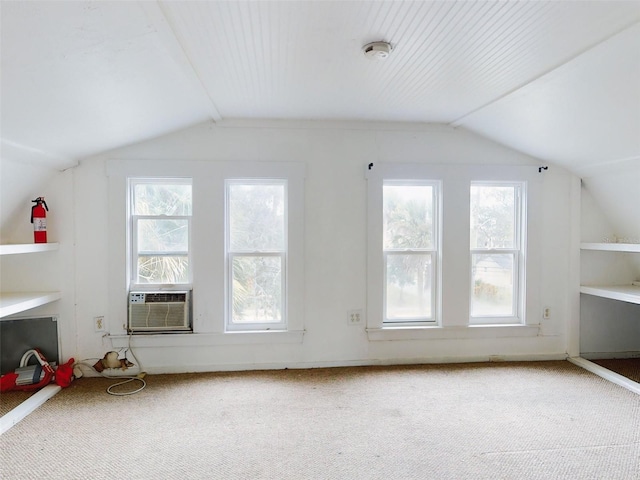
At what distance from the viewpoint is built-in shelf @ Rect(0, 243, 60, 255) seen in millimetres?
2412

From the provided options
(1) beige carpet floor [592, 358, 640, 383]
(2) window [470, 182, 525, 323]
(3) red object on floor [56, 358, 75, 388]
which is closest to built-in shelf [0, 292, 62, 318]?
(3) red object on floor [56, 358, 75, 388]

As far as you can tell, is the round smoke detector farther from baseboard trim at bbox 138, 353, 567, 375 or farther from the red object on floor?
the red object on floor

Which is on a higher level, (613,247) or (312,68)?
(312,68)

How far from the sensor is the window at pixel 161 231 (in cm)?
316

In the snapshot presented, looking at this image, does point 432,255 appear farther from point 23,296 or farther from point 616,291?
point 23,296

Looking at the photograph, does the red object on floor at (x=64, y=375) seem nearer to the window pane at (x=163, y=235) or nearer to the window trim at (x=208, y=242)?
the window trim at (x=208, y=242)

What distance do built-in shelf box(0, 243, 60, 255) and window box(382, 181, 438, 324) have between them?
288 cm

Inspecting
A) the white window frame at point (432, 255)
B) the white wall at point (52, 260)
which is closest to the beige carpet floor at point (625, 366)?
the white window frame at point (432, 255)

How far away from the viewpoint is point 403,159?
10.8 feet

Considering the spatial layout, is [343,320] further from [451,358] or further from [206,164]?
[206,164]

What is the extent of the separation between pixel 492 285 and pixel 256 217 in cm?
242

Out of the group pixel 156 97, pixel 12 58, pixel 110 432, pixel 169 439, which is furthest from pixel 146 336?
pixel 12 58

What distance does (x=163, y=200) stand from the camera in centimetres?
318

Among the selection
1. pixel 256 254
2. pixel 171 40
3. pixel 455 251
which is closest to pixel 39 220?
pixel 256 254
